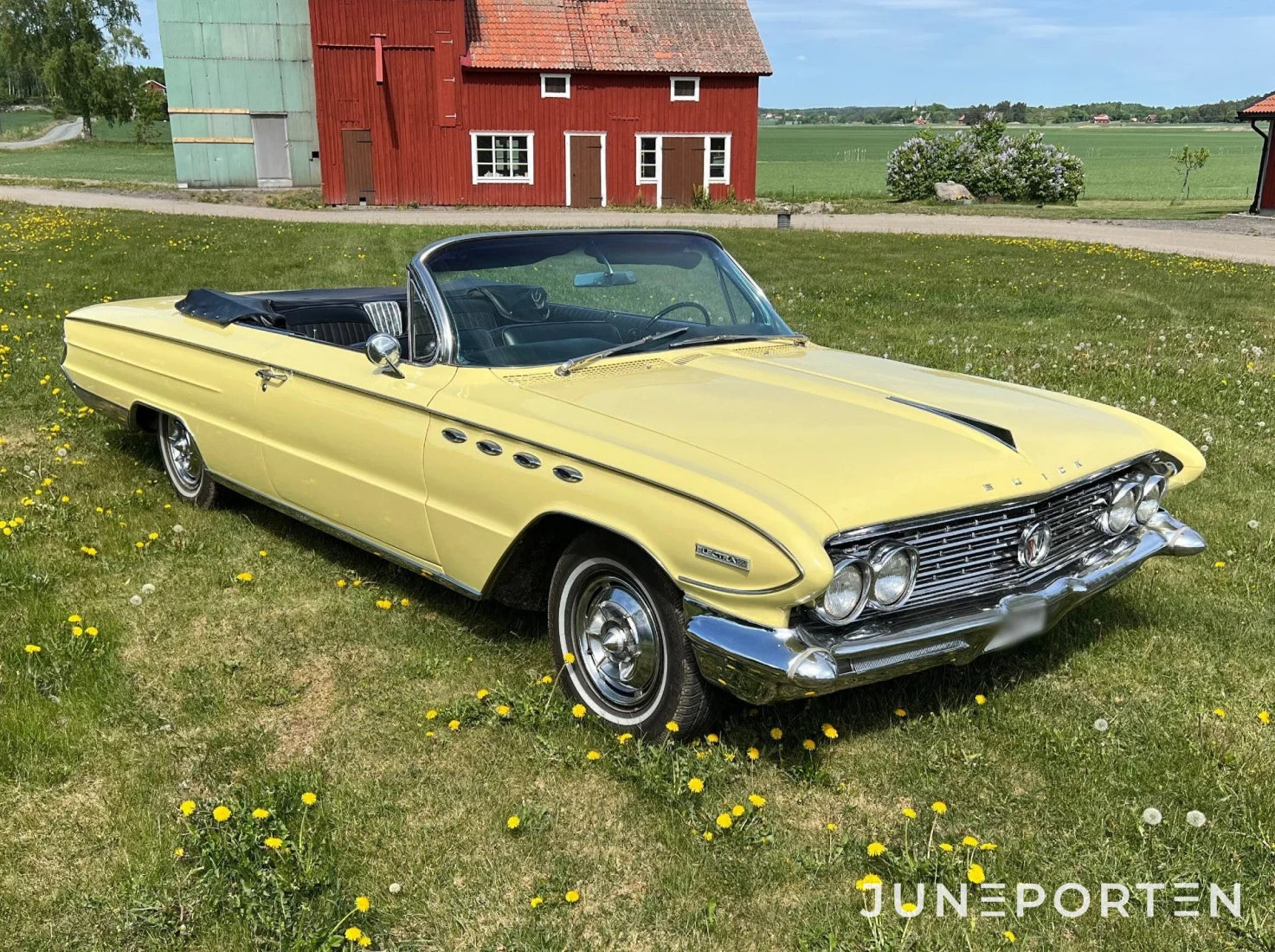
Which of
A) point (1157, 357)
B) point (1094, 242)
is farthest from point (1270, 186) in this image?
point (1157, 357)

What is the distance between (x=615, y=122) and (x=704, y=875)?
91.3 ft

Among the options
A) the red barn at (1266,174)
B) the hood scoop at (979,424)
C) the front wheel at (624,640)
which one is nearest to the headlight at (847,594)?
the front wheel at (624,640)

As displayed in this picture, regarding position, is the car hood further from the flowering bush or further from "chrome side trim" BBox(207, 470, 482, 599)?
the flowering bush

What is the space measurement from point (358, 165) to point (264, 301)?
2384 cm

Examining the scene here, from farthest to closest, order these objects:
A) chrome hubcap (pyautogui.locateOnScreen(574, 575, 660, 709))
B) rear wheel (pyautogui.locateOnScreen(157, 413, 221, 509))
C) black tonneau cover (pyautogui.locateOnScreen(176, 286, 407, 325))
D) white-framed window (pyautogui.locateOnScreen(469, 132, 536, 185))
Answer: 1. white-framed window (pyautogui.locateOnScreen(469, 132, 536, 185))
2. rear wheel (pyautogui.locateOnScreen(157, 413, 221, 509))
3. black tonneau cover (pyautogui.locateOnScreen(176, 286, 407, 325))
4. chrome hubcap (pyautogui.locateOnScreen(574, 575, 660, 709))

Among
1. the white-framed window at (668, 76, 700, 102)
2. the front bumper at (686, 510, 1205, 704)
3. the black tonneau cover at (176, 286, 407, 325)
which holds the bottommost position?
the front bumper at (686, 510, 1205, 704)

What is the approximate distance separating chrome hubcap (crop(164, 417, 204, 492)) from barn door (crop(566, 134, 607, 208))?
79.8 ft

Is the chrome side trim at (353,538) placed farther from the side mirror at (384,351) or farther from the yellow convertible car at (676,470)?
the side mirror at (384,351)

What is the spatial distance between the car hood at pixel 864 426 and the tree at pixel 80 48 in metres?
77.9

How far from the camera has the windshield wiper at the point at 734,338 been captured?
4.18m

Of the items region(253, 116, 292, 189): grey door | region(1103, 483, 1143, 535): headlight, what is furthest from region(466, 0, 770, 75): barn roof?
region(1103, 483, 1143, 535): headlight

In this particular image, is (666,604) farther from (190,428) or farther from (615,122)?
(615,122)

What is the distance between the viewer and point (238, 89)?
98.8 feet

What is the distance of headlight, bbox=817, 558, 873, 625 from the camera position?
2.81m
